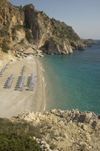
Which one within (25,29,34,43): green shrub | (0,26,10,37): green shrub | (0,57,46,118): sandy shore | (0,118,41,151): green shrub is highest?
(25,29,34,43): green shrub

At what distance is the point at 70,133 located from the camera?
8.23 m

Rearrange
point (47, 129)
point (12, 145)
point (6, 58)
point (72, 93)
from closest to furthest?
point (12, 145), point (47, 129), point (72, 93), point (6, 58)

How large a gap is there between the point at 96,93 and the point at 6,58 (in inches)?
1090

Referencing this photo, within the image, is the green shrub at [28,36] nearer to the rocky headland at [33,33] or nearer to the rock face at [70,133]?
the rocky headland at [33,33]

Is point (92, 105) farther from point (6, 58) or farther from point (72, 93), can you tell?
point (6, 58)

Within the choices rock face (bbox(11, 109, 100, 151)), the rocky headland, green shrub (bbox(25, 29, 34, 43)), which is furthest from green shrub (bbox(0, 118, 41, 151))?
green shrub (bbox(25, 29, 34, 43))

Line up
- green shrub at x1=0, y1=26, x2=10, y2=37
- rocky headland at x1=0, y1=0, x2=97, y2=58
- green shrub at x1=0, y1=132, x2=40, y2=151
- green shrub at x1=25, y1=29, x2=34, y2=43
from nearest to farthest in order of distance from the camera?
green shrub at x1=0, y1=132, x2=40, y2=151, green shrub at x1=0, y1=26, x2=10, y2=37, rocky headland at x1=0, y1=0, x2=97, y2=58, green shrub at x1=25, y1=29, x2=34, y2=43

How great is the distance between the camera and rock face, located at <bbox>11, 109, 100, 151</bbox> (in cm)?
675

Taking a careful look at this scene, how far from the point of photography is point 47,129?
8188 mm

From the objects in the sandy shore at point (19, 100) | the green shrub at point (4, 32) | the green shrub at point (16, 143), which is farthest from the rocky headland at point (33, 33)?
the green shrub at point (16, 143)

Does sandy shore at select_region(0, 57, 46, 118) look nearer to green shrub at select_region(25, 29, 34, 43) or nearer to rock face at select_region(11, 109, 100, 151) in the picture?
rock face at select_region(11, 109, 100, 151)

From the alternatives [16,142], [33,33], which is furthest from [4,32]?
[16,142]

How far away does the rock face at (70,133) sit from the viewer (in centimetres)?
675

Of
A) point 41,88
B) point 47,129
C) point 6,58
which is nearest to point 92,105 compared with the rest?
point 41,88
